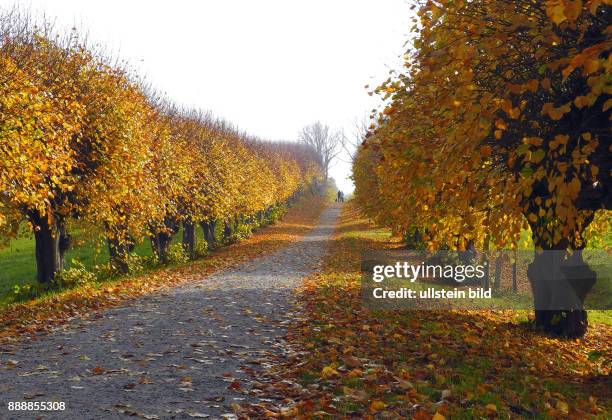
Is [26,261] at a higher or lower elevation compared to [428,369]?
lower

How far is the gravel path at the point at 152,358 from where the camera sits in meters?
5.82

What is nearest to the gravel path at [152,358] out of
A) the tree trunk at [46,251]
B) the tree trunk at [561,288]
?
the tree trunk at [46,251]

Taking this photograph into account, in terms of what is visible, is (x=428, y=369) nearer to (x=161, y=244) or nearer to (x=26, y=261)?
(x=161, y=244)

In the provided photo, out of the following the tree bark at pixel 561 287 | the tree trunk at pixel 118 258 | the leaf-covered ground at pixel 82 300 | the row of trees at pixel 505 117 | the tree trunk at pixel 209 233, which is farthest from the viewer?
the tree trunk at pixel 209 233

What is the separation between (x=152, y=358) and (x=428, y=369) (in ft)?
13.5

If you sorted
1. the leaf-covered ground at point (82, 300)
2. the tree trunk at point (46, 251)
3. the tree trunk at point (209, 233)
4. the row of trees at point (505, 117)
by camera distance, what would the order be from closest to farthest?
the row of trees at point (505, 117), the leaf-covered ground at point (82, 300), the tree trunk at point (46, 251), the tree trunk at point (209, 233)

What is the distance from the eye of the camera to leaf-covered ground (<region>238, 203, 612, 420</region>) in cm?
582

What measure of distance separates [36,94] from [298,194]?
74699 millimetres

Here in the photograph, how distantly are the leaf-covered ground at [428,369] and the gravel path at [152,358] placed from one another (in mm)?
572

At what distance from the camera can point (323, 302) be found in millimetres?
12703

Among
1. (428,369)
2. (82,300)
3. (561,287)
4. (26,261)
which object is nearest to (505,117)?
(428,369)

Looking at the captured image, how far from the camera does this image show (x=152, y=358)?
762cm

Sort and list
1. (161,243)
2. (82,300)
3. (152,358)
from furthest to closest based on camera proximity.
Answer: (161,243), (82,300), (152,358)

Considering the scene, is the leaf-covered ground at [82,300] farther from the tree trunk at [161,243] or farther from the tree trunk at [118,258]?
the tree trunk at [161,243]
